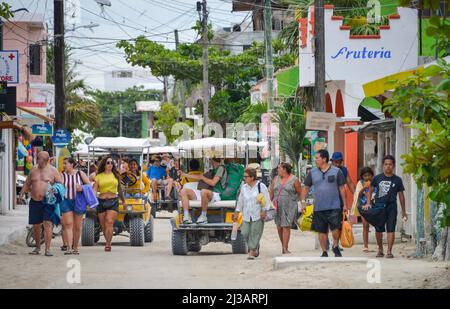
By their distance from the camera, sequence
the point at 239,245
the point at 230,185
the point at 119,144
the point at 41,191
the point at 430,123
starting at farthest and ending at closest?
the point at 119,144, the point at 230,185, the point at 239,245, the point at 41,191, the point at 430,123

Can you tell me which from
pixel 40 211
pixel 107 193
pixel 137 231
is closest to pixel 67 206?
pixel 40 211

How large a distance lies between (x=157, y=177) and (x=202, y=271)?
21296mm

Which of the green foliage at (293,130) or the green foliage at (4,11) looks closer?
the green foliage at (4,11)

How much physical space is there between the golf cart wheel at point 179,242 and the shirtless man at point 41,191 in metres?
2.34

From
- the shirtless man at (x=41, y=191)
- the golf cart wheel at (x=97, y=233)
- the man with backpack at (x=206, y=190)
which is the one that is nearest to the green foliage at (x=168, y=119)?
the golf cart wheel at (x=97, y=233)

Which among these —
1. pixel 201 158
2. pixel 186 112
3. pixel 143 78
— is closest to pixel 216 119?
pixel 186 112

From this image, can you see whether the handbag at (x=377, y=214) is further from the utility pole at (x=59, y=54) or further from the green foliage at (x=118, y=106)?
the green foliage at (x=118, y=106)

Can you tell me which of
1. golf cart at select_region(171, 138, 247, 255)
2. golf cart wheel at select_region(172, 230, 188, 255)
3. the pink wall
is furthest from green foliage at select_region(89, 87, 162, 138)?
golf cart wheel at select_region(172, 230, 188, 255)

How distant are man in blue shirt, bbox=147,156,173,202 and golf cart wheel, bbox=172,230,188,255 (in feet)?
48.9

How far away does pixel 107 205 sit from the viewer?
68.5 feet

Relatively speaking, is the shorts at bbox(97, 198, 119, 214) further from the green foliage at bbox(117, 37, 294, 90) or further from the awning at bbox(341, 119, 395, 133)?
the green foliage at bbox(117, 37, 294, 90)

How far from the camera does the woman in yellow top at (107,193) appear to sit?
68.1ft

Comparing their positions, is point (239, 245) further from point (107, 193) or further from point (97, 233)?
point (97, 233)
